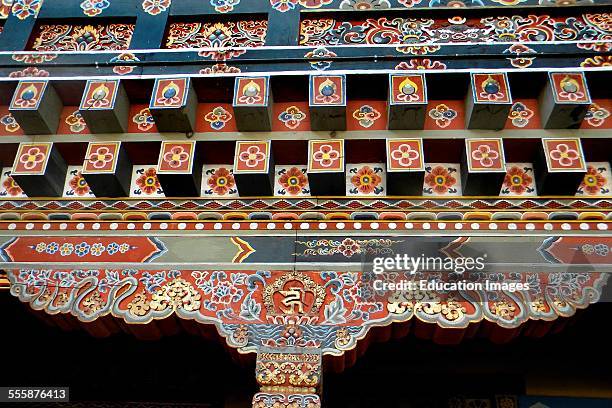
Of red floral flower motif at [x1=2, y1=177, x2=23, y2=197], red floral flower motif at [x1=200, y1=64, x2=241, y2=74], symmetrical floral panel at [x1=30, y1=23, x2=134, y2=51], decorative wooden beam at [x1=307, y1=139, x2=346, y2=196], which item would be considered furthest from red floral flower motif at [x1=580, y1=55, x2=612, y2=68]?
red floral flower motif at [x1=2, y1=177, x2=23, y2=197]

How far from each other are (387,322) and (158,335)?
1.37 metres

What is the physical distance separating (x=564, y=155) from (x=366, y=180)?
1.23 meters

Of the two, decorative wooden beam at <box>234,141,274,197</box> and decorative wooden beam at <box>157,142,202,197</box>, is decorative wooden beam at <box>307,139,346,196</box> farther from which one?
decorative wooden beam at <box>157,142,202,197</box>

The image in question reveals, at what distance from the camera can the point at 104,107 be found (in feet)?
16.0

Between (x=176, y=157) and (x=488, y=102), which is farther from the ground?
(x=488, y=102)

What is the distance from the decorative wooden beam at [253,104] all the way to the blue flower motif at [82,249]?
47.9 inches

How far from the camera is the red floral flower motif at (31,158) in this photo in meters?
4.91

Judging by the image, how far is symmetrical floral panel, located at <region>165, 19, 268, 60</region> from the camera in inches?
213

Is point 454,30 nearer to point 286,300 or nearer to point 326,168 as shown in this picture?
point 326,168

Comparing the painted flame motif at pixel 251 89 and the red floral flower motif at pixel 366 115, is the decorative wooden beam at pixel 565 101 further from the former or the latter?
the painted flame motif at pixel 251 89

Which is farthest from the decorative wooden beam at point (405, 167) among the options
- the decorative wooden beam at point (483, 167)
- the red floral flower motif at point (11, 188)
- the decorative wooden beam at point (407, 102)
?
the red floral flower motif at point (11, 188)

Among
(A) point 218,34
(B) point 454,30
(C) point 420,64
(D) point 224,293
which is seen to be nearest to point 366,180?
(C) point 420,64

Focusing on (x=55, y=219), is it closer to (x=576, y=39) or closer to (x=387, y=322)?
(x=387, y=322)

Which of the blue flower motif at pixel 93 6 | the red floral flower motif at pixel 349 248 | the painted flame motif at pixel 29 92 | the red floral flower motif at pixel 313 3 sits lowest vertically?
the red floral flower motif at pixel 349 248
